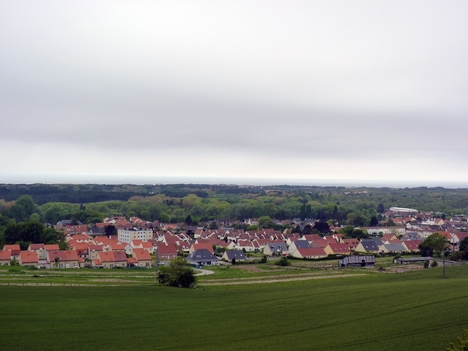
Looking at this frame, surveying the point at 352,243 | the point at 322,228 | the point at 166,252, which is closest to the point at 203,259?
the point at 166,252

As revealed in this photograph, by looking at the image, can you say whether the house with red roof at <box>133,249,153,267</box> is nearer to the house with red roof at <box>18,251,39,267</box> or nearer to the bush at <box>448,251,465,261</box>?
the house with red roof at <box>18,251,39,267</box>

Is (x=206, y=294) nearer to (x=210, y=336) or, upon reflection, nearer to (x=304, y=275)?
(x=210, y=336)

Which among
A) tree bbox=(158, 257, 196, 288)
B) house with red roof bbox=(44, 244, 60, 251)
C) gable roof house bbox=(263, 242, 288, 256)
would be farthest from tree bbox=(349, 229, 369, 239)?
A: tree bbox=(158, 257, 196, 288)

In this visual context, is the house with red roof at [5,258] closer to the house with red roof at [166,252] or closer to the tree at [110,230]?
the house with red roof at [166,252]

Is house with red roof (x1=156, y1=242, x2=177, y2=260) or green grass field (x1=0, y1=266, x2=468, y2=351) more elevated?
green grass field (x1=0, y1=266, x2=468, y2=351)

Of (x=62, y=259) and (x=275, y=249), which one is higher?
(x=62, y=259)

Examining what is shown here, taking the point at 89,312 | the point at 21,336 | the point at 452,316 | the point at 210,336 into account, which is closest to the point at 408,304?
the point at 452,316

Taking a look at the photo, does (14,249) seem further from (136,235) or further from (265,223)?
(265,223)
